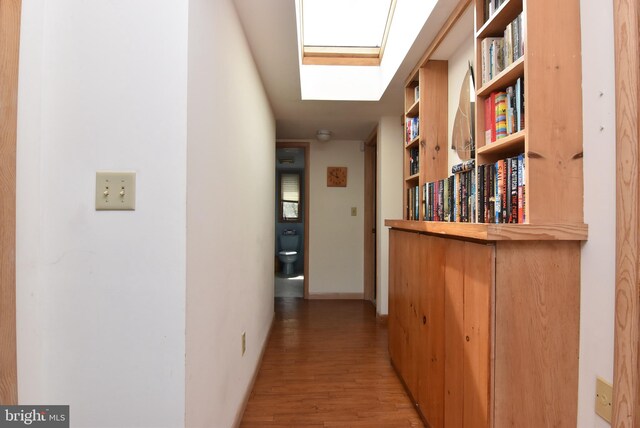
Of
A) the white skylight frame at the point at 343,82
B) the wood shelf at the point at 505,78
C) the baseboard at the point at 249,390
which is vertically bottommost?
the baseboard at the point at 249,390

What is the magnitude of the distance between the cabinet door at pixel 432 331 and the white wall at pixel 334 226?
2.60m

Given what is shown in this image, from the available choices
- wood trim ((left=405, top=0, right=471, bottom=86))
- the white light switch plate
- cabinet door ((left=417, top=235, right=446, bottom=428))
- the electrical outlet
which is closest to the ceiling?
wood trim ((left=405, top=0, right=471, bottom=86))

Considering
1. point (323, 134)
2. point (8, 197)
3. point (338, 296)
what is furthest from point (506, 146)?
point (338, 296)

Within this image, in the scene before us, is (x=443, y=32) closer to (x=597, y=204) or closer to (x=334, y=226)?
(x=597, y=204)

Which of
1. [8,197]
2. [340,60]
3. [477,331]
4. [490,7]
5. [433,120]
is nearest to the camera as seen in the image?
[8,197]

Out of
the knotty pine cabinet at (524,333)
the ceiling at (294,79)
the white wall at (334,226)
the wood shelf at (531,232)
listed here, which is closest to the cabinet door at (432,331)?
the knotty pine cabinet at (524,333)

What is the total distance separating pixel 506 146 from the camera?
1.23 meters

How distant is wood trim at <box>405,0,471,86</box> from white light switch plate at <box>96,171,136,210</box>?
5.38 feet

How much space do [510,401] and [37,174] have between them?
63.5 inches

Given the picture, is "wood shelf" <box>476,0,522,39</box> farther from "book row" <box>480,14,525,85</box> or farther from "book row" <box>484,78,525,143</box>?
"book row" <box>484,78,525,143</box>

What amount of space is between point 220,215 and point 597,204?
1362 mm

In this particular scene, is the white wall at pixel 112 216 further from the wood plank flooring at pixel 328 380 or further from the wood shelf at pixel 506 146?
the wood shelf at pixel 506 146

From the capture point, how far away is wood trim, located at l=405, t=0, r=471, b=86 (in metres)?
1.52

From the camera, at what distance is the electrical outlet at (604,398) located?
3.05 ft
